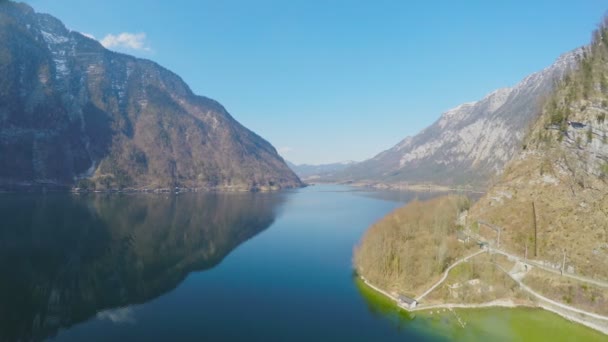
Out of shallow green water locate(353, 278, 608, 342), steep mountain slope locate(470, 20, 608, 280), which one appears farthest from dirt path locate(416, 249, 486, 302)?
steep mountain slope locate(470, 20, 608, 280)

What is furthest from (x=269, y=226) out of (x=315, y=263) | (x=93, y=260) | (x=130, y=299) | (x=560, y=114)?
(x=560, y=114)

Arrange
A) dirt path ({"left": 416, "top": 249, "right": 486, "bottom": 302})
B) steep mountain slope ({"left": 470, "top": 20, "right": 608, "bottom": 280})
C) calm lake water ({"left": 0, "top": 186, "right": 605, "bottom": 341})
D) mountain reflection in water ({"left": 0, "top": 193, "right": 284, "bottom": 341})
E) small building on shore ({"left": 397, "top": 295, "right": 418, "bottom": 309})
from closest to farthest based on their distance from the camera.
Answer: calm lake water ({"left": 0, "top": 186, "right": 605, "bottom": 341}), mountain reflection in water ({"left": 0, "top": 193, "right": 284, "bottom": 341}), small building on shore ({"left": 397, "top": 295, "right": 418, "bottom": 309}), dirt path ({"left": 416, "top": 249, "right": 486, "bottom": 302}), steep mountain slope ({"left": 470, "top": 20, "right": 608, "bottom": 280})

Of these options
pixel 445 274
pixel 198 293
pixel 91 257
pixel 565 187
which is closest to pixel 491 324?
pixel 445 274

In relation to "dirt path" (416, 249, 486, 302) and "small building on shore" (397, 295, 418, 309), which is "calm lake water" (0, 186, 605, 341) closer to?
"small building on shore" (397, 295, 418, 309)

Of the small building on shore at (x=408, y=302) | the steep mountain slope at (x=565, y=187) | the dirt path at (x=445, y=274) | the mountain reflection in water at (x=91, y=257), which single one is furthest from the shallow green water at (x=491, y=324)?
the mountain reflection in water at (x=91, y=257)

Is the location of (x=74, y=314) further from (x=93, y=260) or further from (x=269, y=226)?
(x=269, y=226)
